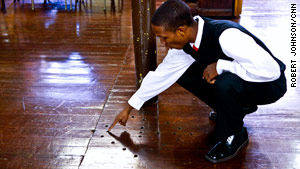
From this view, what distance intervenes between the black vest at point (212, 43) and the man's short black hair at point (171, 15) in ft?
0.46

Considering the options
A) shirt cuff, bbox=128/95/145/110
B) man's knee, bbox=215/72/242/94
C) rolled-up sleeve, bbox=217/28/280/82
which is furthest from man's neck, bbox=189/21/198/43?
shirt cuff, bbox=128/95/145/110

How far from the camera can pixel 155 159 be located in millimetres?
1881

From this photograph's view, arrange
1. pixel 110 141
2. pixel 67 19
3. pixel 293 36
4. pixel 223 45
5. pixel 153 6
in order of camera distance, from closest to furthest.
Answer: pixel 223 45 → pixel 110 141 → pixel 153 6 → pixel 293 36 → pixel 67 19

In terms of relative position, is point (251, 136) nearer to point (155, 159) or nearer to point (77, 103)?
point (155, 159)

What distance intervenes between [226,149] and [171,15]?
2.46 ft

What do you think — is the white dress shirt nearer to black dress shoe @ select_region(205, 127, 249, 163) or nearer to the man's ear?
the man's ear

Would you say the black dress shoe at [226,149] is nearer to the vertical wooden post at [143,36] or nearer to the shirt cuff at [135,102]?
the shirt cuff at [135,102]

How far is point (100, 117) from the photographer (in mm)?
2318

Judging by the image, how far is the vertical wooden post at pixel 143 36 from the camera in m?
2.27

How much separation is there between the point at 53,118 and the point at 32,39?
1.95m

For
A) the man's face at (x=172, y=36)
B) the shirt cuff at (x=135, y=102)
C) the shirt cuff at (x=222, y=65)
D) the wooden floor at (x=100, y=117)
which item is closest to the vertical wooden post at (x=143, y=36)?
the wooden floor at (x=100, y=117)

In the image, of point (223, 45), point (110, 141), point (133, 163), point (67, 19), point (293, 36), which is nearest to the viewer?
point (223, 45)

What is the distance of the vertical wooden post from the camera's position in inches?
89.5

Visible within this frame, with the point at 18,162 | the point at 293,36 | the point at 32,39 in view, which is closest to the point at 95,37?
the point at 32,39
